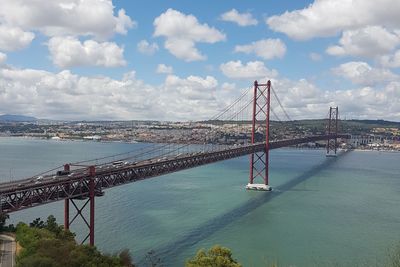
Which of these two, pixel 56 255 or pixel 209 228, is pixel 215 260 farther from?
pixel 209 228

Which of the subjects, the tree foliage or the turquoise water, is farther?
the turquoise water

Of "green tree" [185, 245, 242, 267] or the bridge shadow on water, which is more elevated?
"green tree" [185, 245, 242, 267]

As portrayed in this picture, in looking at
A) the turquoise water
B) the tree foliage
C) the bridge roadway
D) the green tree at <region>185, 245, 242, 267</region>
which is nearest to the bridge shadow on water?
the turquoise water

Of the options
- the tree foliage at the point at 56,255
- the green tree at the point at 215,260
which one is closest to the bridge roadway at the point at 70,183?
the tree foliage at the point at 56,255

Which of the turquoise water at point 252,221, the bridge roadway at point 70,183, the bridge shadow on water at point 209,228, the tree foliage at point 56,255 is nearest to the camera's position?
the tree foliage at point 56,255

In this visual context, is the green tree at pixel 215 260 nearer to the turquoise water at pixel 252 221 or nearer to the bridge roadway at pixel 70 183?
the turquoise water at pixel 252 221

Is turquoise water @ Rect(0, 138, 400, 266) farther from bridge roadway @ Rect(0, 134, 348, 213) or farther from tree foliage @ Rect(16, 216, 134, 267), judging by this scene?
tree foliage @ Rect(16, 216, 134, 267)

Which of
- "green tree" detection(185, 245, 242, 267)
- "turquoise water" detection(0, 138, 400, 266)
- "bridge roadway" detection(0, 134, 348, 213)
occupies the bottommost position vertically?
"turquoise water" detection(0, 138, 400, 266)

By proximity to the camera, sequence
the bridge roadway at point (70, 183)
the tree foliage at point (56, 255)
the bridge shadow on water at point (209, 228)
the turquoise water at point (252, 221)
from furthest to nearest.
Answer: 1. the turquoise water at point (252, 221)
2. the bridge shadow on water at point (209, 228)
3. the bridge roadway at point (70, 183)
4. the tree foliage at point (56, 255)

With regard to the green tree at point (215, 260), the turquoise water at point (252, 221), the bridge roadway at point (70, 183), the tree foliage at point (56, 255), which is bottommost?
the turquoise water at point (252, 221)

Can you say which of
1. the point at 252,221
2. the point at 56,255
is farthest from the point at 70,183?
the point at 252,221

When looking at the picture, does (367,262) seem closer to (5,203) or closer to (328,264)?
(328,264)
